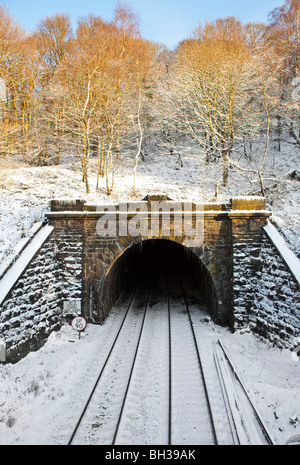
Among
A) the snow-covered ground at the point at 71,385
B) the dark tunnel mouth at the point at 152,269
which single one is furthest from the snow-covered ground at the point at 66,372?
the dark tunnel mouth at the point at 152,269

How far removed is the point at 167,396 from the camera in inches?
278

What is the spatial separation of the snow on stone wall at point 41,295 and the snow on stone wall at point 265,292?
6.41 m

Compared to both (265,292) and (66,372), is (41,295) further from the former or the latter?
(265,292)

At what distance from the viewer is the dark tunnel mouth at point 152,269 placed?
11620 millimetres

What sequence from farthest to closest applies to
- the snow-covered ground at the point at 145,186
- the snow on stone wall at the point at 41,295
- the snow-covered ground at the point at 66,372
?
the snow-covered ground at the point at 145,186 < the snow on stone wall at the point at 41,295 < the snow-covered ground at the point at 66,372

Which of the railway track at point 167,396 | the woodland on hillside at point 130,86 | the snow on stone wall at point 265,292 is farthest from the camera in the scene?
the woodland on hillside at point 130,86

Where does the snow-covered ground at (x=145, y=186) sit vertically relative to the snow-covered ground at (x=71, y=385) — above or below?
above

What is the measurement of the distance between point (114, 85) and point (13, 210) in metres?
12.7

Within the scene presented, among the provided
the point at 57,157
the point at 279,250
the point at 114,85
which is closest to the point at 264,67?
the point at 114,85

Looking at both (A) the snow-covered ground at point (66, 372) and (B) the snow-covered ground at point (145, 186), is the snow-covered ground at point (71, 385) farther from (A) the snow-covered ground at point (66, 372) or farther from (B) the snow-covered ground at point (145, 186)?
(B) the snow-covered ground at point (145, 186)

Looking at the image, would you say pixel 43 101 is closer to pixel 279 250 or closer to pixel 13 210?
pixel 13 210

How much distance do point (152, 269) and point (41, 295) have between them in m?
12.6

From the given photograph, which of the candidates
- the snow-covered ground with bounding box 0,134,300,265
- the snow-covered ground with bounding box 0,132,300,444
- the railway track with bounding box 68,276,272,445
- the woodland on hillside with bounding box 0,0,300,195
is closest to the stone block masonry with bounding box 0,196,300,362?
the snow-covered ground with bounding box 0,132,300,444

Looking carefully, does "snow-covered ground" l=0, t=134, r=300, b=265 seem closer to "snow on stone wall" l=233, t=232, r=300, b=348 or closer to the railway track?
"snow on stone wall" l=233, t=232, r=300, b=348
